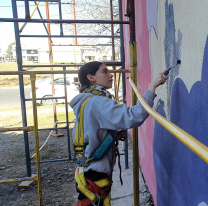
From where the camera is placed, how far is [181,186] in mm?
1329

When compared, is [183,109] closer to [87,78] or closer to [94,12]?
[87,78]

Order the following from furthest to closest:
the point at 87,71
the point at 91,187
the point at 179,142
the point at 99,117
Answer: the point at 87,71
the point at 91,187
the point at 99,117
the point at 179,142

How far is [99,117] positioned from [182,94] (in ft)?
1.66

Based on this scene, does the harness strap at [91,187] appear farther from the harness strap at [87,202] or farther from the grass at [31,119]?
the grass at [31,119]

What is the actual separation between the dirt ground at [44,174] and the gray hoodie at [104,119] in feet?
5.07

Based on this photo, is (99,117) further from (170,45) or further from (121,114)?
(170,45)

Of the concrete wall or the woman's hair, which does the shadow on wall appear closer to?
the concrete wall

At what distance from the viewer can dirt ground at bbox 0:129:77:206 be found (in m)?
2.96

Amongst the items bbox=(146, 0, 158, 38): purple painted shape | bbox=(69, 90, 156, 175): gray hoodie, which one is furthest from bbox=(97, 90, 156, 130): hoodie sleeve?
bbox=(146, 0, 158, 38): purple painted shape

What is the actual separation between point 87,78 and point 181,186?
36.7 inches

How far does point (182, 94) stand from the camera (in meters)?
1.26

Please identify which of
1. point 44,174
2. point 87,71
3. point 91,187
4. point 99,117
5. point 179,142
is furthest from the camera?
point 44,174

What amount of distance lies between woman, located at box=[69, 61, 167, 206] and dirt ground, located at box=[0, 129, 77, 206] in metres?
1.44

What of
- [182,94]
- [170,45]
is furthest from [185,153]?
[170,45]
